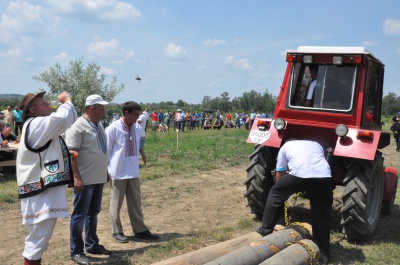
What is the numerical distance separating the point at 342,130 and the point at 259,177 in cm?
132

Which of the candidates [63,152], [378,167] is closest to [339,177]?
[378,167]

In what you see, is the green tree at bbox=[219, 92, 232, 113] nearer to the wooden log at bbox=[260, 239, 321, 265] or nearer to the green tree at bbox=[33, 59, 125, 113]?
the green tree at bbox=[33, 59, 125, 113]

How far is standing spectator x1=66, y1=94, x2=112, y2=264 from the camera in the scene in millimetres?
4656

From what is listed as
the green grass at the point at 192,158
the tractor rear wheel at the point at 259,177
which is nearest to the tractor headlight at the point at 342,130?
the tractor rear wheel at the point at 259,177

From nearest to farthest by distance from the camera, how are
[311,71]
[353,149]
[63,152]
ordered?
[63,152], [353,149], [311,71]

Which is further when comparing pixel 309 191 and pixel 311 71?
pixel 311 71

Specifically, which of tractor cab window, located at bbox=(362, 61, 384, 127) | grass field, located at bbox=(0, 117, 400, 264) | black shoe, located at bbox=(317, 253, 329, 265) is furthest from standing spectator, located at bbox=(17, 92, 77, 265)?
tractor cab window, located at bbox=(362, 61, 384, 127)

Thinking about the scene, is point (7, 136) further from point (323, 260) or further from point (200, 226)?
point (323, 260)

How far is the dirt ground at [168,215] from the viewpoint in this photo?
5195 mm

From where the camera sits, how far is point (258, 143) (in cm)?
609

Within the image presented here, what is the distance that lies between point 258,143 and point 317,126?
871 mm

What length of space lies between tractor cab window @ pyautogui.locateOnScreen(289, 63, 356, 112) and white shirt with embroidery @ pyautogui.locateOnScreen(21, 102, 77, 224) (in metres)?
3.71

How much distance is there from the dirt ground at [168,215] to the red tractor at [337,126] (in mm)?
753

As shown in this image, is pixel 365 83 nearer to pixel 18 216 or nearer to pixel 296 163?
pixel 296 163
